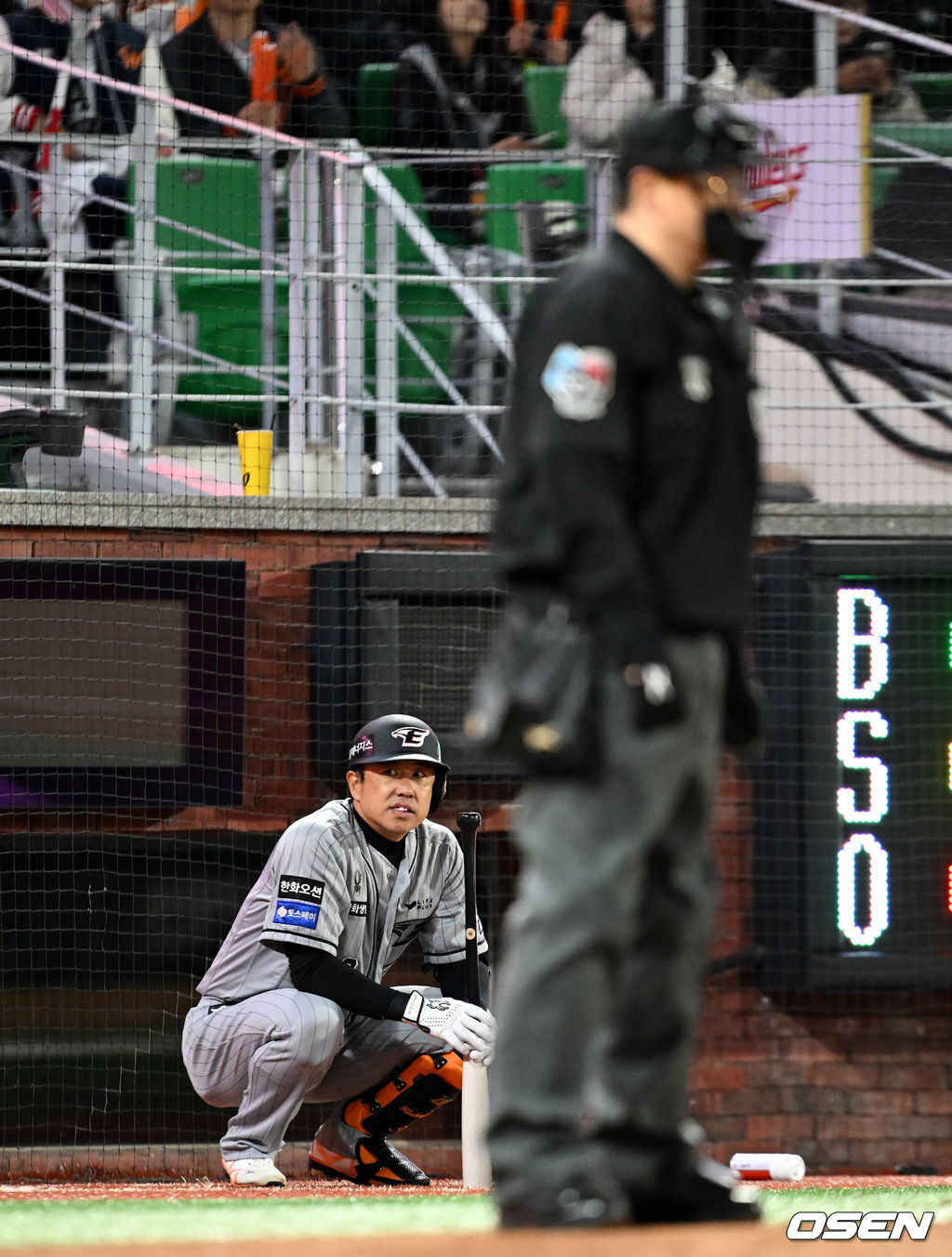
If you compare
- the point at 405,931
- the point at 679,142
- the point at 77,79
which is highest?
the point at 77,79

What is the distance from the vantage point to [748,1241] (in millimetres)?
2488

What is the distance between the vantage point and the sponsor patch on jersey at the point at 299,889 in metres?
5.27

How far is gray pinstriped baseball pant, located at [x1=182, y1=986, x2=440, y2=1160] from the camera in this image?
528 centimetres

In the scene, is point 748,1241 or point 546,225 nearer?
point 748,1241

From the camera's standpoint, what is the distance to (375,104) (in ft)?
29.9

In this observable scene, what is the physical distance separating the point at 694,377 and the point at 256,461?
14.2ft

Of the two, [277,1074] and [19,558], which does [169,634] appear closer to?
[19,558]

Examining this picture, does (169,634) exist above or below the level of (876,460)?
below

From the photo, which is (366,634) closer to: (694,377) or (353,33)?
(694,377)

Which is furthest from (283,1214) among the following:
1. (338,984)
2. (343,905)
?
(343,905)

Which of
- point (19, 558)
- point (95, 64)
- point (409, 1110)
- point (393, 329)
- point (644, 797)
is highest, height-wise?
point (95, 64)

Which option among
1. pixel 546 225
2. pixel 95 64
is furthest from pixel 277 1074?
pixel 95 64

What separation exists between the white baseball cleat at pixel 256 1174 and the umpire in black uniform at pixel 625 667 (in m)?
2.67

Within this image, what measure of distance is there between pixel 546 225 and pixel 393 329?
1022 millimetres
